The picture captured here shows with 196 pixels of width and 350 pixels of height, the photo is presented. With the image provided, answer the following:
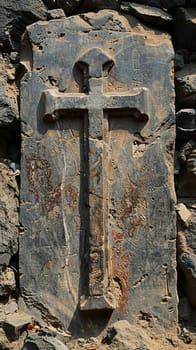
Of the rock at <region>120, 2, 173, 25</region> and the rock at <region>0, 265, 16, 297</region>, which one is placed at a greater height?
the rock at <region>120, 2, 173, 25</region>

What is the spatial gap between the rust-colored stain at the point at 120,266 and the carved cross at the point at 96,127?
59 mm

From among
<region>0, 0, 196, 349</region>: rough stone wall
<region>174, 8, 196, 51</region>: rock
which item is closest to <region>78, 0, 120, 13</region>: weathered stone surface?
<region>0, 0, 196, 349</region>: rough stone wall

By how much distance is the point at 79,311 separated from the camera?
3604 millimetres

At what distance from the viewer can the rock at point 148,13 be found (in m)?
3.99

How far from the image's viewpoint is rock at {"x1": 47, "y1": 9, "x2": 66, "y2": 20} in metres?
4.04

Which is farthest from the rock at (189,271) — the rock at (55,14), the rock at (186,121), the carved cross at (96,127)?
the rock at (55,14)

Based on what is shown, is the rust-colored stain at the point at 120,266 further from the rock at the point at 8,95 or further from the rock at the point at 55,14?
the rock at the point at 55,14

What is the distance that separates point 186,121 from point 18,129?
1077mm

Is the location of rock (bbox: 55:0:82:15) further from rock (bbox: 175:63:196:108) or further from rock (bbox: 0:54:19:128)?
rock (bbox: 175:63:196:108)

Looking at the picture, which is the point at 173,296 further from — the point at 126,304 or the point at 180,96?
the point at 180,96

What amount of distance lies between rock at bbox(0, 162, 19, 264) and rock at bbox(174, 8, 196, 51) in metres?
Answer: 1.41

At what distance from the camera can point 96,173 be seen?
12.2 ft

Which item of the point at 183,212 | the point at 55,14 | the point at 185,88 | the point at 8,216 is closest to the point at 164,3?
the point at 185,88

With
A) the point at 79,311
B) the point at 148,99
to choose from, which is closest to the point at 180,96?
the point at 148,99
